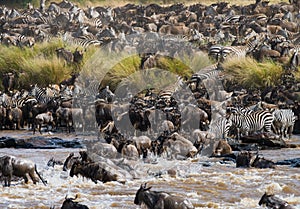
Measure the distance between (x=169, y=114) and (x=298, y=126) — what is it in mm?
3294


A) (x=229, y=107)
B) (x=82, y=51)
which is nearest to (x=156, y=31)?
(x=82, y=51)

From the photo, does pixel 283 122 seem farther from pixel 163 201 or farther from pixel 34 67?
pixel 34 67

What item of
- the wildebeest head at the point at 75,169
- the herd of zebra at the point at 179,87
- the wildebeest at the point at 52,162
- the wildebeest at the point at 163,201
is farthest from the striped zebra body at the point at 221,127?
the wildebeest at the point at 163,201

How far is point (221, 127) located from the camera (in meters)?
18.2

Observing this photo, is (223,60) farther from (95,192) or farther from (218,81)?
(95,192)

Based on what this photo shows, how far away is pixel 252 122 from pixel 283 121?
0.81 meters

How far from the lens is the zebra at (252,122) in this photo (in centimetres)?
1858

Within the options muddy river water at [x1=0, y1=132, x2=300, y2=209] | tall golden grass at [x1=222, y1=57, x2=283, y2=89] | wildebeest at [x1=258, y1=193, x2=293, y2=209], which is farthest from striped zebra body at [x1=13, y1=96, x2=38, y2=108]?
wildebeest at [x1=258, y1=193, x2=293, y2=209]

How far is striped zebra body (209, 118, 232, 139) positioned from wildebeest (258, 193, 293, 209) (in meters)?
6.23

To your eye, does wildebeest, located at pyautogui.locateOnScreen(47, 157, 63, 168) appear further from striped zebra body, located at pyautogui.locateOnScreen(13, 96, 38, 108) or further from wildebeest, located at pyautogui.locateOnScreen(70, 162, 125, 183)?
striped zebra body, located at pyautogui.locateOnScreen(13, 96, 38, 108)

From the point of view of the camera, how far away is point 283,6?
41.2m

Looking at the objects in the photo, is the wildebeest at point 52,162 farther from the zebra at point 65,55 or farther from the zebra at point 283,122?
the zebra at point 65,55

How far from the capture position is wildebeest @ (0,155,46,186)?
13.1 metres

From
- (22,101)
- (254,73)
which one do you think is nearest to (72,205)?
(22,101)
